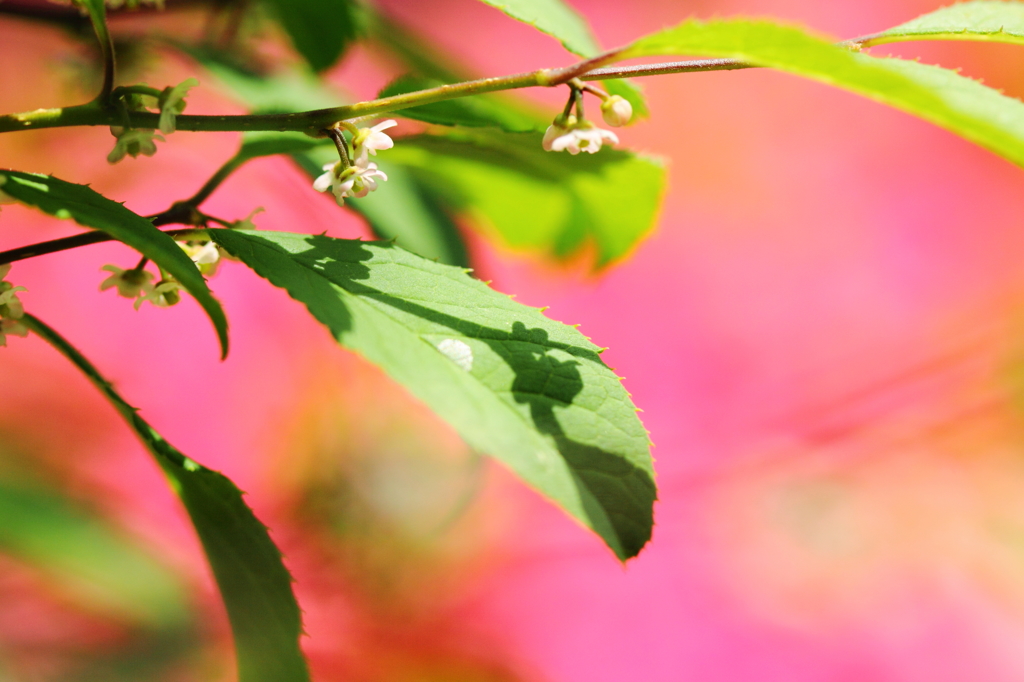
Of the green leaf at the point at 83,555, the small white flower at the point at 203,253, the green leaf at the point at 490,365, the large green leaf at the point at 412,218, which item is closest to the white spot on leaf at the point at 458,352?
the green leaf at the point at 490,365

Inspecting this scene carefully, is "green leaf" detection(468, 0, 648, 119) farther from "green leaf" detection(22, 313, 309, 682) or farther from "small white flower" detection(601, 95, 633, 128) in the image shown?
"green leaf" detection(22, 313, 309, 682)

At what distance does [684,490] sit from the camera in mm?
1021

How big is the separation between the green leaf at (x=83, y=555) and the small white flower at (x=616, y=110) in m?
0.46

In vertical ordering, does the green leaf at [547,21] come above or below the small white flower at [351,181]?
above

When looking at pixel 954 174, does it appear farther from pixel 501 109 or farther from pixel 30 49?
pixel 30 49

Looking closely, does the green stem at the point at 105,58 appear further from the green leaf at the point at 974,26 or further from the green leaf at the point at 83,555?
the green leaf at the point at 83,555

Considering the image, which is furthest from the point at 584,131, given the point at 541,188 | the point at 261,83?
the point at 261,83

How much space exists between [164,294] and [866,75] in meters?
0.24

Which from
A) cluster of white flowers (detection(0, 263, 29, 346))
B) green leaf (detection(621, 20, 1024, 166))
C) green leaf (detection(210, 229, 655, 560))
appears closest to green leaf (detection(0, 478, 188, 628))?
cluster of white flowers (detection(0, 263, 29, 346))

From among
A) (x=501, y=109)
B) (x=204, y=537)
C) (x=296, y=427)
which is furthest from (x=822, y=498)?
(x=204, y=537)

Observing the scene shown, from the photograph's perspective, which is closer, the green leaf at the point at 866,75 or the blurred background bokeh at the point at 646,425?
the green leaf at the point at 866,75

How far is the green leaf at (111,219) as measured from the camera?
17cm

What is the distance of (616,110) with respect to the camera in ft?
0.70

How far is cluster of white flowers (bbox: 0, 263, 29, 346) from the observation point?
0.23 metres
